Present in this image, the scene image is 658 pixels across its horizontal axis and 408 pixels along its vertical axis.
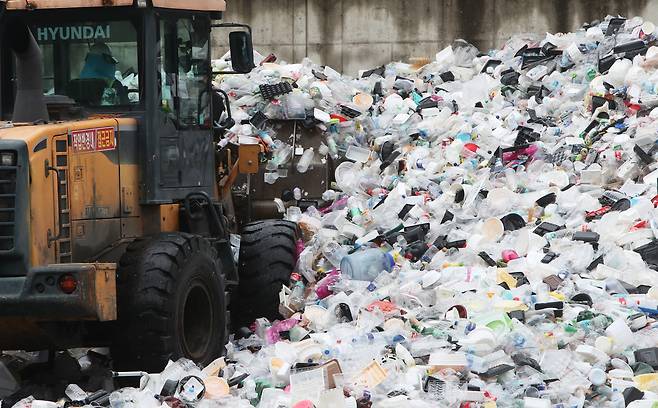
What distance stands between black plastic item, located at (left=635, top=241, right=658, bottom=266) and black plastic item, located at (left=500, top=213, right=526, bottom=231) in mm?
1201

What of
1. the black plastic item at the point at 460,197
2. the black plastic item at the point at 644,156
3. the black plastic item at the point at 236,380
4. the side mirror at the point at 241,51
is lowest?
the black plastic item at the point at 236,380

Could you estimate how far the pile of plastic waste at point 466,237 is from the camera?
270 inches

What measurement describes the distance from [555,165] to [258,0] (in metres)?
5.77

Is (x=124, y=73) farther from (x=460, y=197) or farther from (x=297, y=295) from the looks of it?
(x=460, y=197)

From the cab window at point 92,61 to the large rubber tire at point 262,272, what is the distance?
5.77 feet

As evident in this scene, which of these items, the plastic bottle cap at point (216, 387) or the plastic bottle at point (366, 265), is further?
the plastic bottle at point (366, 265)

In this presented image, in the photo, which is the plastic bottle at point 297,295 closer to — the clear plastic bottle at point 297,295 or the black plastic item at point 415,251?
the clear plastic bottle at point 297,295

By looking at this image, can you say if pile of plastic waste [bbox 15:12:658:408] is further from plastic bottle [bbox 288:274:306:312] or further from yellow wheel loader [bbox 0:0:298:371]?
yellow wheel loader [bbox 0:0:298:371]

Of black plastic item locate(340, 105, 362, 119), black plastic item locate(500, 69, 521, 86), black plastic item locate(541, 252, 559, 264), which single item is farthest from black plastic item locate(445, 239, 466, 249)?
black plastic item locate(500, 69, 521, 86)

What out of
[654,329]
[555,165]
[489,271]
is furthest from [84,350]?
[555,165]

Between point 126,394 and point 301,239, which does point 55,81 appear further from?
point 301,239

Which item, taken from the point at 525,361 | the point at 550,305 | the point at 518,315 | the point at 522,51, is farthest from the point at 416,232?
the point at 522,51

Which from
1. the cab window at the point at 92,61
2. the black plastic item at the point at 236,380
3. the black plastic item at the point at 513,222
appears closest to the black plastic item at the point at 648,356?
the black plastic item at the point at 236,380

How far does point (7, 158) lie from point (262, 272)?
2.67 metres
